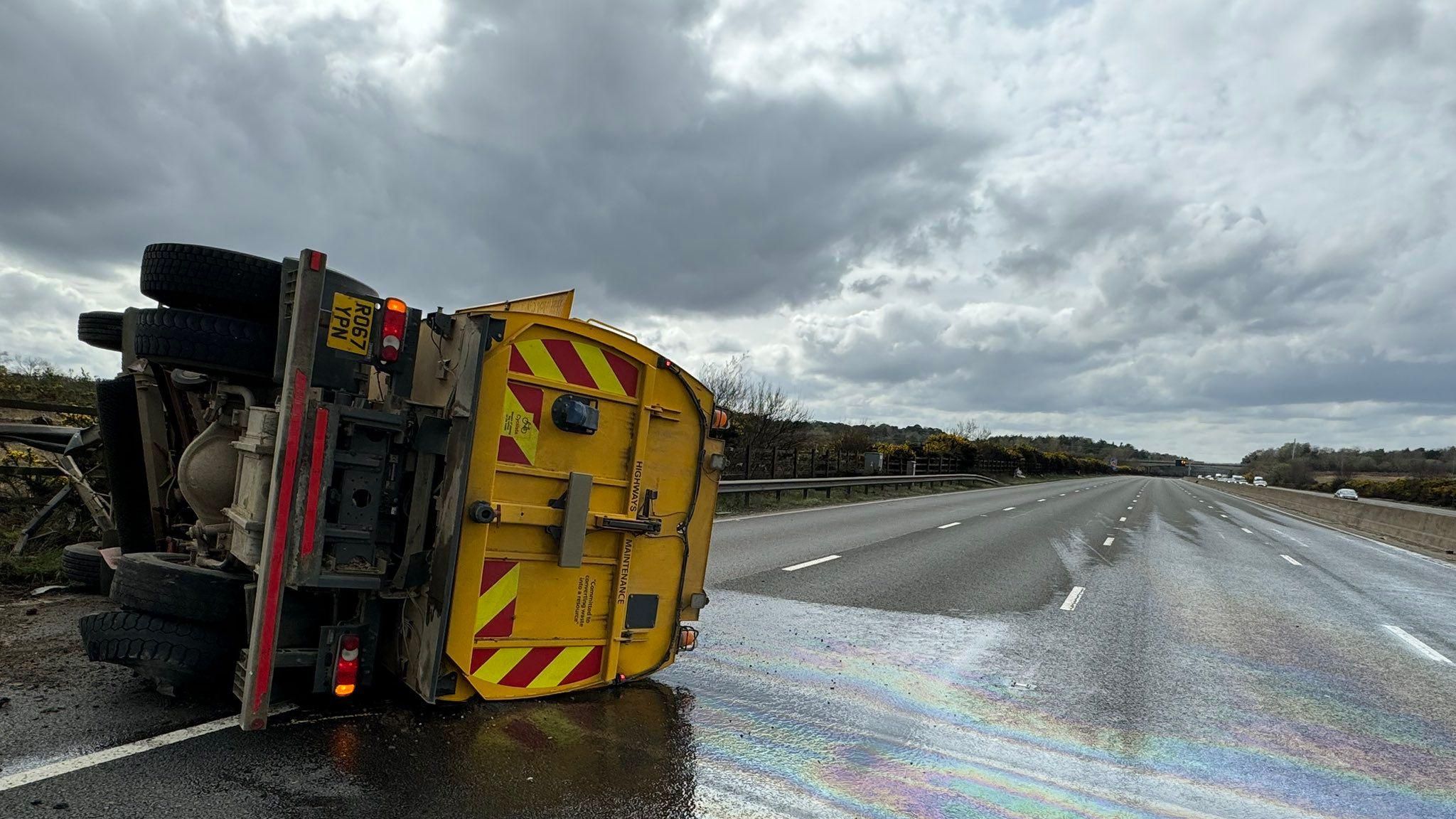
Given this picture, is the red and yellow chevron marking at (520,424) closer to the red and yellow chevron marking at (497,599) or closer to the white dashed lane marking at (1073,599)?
the red and yellow chevron marking at (497,599)

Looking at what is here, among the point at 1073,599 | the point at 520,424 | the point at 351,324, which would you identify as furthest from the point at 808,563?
the point at 351,324

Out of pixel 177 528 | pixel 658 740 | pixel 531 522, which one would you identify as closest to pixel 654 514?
pixel 531 522

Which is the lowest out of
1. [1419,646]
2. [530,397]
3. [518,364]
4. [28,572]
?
Result: [28,572]

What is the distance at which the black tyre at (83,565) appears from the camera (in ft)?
19.0

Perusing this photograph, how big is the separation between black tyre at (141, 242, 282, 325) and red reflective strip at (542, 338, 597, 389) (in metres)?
1.43

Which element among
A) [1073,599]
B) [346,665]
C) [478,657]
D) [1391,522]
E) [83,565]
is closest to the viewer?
[346,665]

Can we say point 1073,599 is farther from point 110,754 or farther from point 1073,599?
point 110,754

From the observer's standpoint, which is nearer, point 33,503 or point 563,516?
point 563,516

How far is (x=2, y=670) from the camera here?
4172mm

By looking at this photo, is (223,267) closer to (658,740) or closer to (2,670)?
(2,670)

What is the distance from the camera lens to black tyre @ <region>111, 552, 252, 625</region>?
3631 mm

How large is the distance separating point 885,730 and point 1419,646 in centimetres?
694

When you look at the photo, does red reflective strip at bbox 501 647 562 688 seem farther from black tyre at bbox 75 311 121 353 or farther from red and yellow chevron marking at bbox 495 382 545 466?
black tyre at bbox 75 311 121 353

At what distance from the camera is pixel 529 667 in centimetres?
411
